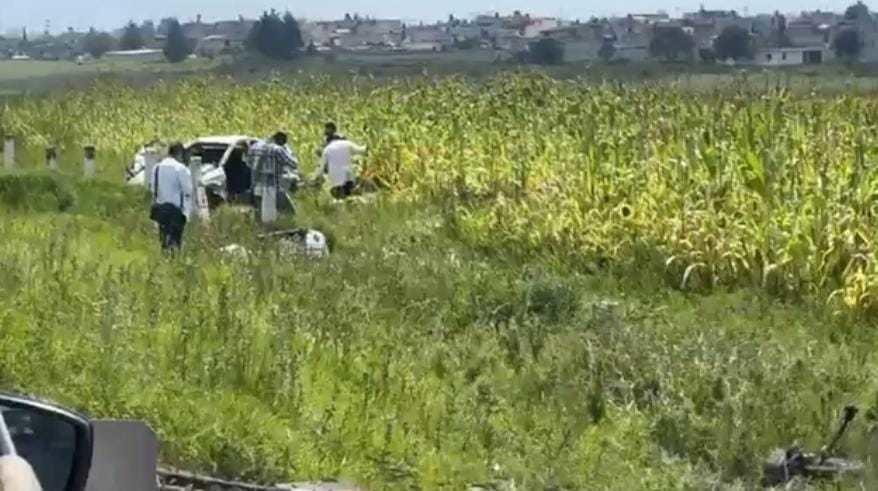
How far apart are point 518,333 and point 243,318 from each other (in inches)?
87.0

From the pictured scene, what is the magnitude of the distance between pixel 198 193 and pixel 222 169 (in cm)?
244

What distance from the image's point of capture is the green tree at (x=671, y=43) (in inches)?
2559

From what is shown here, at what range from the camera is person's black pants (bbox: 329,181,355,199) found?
2102cm

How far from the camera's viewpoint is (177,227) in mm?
15312

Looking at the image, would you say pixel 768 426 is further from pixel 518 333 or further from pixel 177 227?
pixel 177 227

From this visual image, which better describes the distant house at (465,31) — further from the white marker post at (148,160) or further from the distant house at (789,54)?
the white marker post at (148,160)

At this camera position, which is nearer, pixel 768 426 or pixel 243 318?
pixel 768 426

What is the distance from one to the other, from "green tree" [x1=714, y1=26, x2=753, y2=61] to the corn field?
117ft

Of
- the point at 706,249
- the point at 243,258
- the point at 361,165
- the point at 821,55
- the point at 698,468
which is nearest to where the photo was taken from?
the point at 698,468

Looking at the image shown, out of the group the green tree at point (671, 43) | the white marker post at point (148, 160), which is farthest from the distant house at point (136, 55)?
the white marker post at point (148, 160)

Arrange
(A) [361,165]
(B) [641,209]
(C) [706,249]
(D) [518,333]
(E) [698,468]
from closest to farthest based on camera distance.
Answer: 1. (E) [698,468]
2. (D) [518,333]
3. (C) [706,249]
4. (B) [641,209]
5. (A) [361,165]

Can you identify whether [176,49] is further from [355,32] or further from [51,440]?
[51,440]

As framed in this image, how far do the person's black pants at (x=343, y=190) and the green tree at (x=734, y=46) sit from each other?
37721 mm

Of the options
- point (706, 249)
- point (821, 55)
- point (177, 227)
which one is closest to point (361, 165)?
point (177, 227)
